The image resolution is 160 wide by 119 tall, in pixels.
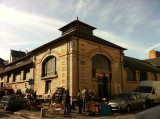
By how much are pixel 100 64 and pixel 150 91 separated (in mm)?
6107

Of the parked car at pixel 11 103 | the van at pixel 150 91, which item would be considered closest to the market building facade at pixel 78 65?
the parked car at pixel 11 103

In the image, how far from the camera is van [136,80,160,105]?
21344 mm

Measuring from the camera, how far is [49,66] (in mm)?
25172

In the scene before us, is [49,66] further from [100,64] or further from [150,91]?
[150,91]

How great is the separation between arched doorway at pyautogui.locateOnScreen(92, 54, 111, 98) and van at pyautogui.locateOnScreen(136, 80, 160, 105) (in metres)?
3.72

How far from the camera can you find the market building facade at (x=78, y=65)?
71.0ft

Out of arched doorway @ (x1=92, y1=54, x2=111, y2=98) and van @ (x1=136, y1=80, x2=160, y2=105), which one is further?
arched doorway @ (x1=92, y1=54, x2=111, y2=98)

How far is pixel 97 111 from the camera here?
52.0 ft

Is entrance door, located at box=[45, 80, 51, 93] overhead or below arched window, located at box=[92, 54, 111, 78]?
below

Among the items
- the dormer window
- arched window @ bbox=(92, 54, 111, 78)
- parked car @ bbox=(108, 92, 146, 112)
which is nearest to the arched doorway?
arched window @ bbox=(92, 54, 111, 78)

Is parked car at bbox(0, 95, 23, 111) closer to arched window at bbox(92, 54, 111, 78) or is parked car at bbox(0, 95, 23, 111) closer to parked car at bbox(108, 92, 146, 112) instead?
arched window at bbox(92, 54, 111, 78)

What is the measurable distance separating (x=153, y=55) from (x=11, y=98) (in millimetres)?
41871

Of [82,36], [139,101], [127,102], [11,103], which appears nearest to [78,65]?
[82,36]

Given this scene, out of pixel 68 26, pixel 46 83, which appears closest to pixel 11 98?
pixel 46 83
